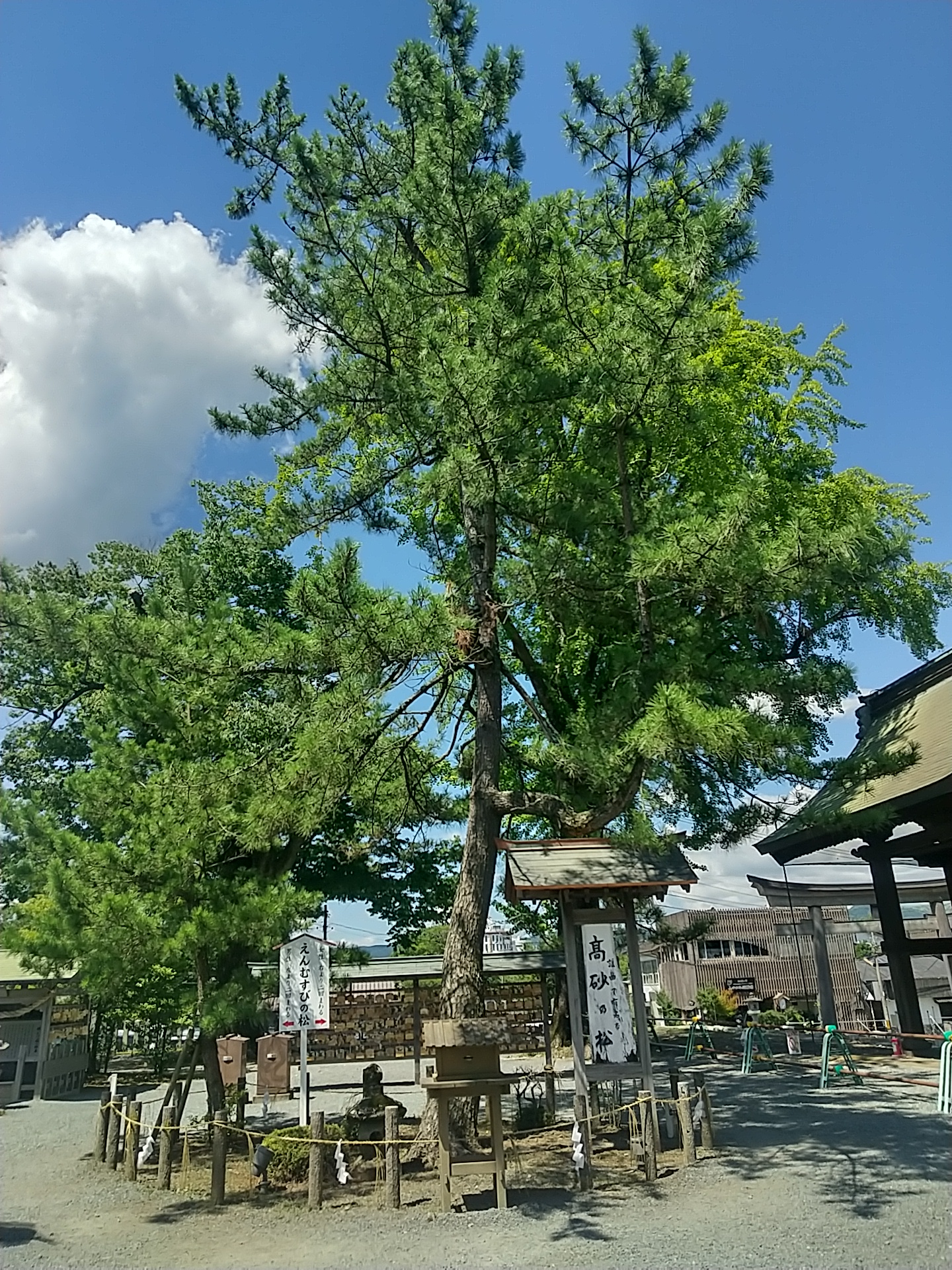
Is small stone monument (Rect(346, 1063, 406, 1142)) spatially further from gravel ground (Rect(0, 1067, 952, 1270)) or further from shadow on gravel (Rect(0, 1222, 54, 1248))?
shadow on gravel (Rect(0, 1222, 54, 1248))

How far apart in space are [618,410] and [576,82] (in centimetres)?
334

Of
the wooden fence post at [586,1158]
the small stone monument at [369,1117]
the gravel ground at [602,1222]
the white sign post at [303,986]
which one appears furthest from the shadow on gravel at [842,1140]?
the white sign post at [303,986]

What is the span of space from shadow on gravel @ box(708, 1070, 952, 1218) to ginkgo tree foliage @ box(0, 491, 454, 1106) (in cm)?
506

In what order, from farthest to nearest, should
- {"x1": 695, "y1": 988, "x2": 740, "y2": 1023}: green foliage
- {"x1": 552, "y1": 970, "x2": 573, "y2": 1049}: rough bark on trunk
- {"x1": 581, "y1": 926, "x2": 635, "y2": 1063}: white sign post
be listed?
{"x1": 695, "y1": 988, "x2": 740, "y2": 1023}: green foliage
{"x1": 552, "y1": 970, "x2": 573, "y2": 1049}: rough bark on trunk
{"x1": 581, "y1": 926, "x2": 635, "y2": 1063}: white sign post

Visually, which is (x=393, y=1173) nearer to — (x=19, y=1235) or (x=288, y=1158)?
(x=288, y=1158)

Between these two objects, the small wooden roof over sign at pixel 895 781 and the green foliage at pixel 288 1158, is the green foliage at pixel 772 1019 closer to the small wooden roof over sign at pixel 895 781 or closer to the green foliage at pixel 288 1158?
the small wooden roof over sign at pixel 895 781

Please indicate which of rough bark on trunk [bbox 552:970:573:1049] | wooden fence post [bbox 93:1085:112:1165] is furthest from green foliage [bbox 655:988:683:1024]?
wooden fence post [bbox 93:1085:112:1165]

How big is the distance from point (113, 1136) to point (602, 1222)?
600 centimetres

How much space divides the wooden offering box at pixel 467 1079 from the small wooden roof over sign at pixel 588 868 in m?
1.46


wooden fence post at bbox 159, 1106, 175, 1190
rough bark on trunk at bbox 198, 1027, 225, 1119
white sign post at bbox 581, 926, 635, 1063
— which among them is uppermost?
white sign post at bbox 581, 926, 635, 1063

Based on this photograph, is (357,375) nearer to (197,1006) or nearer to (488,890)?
(488,890)

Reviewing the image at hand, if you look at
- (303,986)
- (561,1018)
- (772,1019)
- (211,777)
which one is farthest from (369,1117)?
(772,1019)

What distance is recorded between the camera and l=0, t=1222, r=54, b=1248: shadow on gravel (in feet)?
21.4

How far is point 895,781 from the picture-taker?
12.1m
